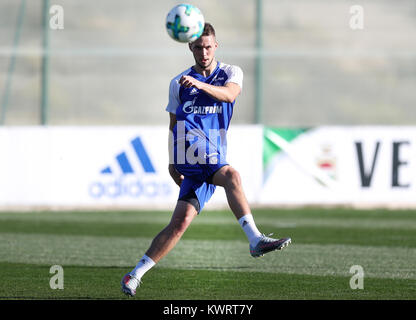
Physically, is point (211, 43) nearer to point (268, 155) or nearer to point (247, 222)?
point (247, 222)

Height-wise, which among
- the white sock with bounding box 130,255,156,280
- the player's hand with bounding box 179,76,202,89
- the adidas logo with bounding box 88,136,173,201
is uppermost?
the player's hand with bounding box 179,76,202,89

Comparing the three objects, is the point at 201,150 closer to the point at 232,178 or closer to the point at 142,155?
the point at 232,178

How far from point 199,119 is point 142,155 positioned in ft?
39.1

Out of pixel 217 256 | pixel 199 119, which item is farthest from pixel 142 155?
pixel 199 119

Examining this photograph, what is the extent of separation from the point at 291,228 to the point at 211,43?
842 centimetres

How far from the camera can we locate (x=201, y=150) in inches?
317

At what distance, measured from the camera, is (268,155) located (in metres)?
20.6

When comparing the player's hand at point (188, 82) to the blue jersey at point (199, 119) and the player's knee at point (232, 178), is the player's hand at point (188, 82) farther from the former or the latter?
the player's knee at point (232, 178)

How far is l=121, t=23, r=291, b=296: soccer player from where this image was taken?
7891mm

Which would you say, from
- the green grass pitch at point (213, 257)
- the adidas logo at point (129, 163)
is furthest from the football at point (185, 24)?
the adidas logo at point (129, 163)

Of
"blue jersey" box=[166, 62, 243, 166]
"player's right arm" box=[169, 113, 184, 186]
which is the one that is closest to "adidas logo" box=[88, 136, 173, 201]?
"player's right arm" box=[169, 113, 184, 186]

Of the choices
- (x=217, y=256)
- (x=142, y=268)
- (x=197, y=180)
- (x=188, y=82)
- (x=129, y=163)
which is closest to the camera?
(x=188, y=82)

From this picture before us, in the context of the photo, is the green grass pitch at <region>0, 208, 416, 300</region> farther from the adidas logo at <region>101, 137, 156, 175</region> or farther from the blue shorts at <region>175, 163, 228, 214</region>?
the adidas logo at <region>101, 137, 156, 175</region>

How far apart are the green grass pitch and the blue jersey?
1.31 m
